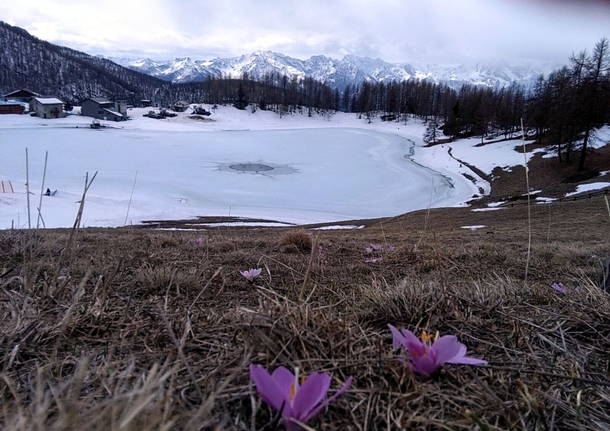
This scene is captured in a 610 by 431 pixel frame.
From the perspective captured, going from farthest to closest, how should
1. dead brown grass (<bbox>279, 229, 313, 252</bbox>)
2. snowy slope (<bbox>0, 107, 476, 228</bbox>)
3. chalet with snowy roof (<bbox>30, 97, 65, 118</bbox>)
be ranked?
chalet with snowy roof (<bbox>30, 97, 65, 118</bbox>), snowy slope (<bbox>0, 107, 476, 228</bbox>), dead brown grass (<bbox>279, 229, 313, 252</bbox>)

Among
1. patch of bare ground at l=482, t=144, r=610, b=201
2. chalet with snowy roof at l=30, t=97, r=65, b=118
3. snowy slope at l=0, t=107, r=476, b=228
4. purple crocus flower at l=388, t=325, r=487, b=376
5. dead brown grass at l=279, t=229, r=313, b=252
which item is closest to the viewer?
purple crocus flower at l=388, t=325, r=487, b=376

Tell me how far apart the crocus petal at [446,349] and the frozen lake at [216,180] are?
11964 mm

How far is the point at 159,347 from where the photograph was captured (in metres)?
0.90

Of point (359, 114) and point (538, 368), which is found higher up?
point (359, 114)

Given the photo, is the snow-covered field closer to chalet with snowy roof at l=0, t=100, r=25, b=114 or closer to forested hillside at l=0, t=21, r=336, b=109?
chalet with snowy roof at l=0, t=100, r=25, b=114

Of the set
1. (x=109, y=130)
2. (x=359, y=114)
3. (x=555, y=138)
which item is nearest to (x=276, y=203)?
(x=555, y=138)

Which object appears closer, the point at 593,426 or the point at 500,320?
the point at 593,426

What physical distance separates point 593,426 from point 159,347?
917 mm

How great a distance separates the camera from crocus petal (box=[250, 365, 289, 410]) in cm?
62

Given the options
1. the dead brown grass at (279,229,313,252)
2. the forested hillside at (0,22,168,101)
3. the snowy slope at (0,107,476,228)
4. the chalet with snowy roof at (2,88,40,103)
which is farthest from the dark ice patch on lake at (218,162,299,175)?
the forested hillside at (0,22,168,101)

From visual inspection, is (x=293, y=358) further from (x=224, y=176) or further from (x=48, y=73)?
(x=48, y=73)

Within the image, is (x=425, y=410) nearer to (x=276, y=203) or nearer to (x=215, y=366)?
(x=215, y=366)

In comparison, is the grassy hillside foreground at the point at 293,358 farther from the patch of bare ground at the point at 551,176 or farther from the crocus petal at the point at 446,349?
the patch of bare ground at the point at 551,176

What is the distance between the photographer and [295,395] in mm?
607
